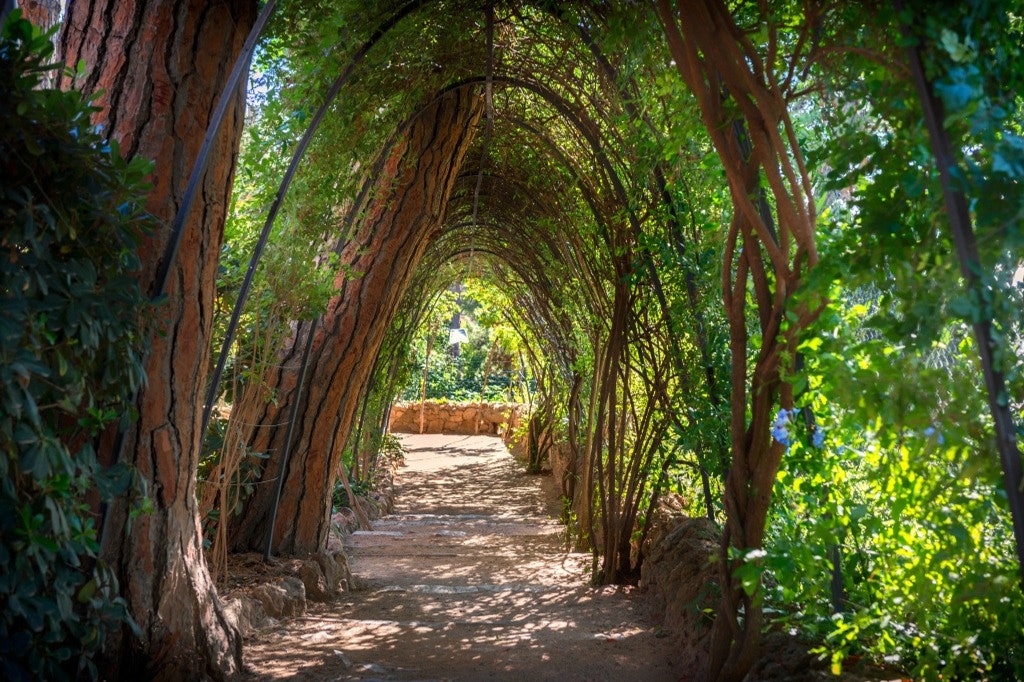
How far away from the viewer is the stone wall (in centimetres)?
1776

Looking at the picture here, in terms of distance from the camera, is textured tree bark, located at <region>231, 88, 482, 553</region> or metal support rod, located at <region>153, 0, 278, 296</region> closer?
metal support rod, located at <region>153, 0, 278, 296</region>

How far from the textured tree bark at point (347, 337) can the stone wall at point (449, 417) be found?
1317cm

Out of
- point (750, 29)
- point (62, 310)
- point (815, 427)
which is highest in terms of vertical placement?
point (750, 29)

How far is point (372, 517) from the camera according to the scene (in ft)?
24.3

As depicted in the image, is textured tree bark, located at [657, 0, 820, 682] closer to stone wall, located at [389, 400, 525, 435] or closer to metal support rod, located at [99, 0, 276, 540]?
metal support rod, located at [99, 0, 276, 540]

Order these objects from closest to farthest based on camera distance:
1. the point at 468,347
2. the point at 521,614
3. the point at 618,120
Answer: the point at 618,120 → the point at 521,614 → the point at 468,347

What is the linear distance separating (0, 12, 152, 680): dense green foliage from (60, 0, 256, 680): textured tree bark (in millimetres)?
209

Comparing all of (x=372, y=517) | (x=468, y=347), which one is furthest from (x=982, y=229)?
(x=468, y=347)

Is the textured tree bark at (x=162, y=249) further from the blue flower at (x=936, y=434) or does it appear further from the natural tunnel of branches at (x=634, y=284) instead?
the blue flower at (x=936, y=434)

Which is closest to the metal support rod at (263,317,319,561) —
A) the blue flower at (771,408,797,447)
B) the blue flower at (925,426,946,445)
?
the blue flower at (771,408,797,447)

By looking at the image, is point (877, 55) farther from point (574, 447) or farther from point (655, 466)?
point (574, 447)

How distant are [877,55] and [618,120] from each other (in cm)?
196

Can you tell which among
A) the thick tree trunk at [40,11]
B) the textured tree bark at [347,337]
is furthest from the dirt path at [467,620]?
the thick tree trunk at [40,11]

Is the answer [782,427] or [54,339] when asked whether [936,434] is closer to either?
[782,427]
